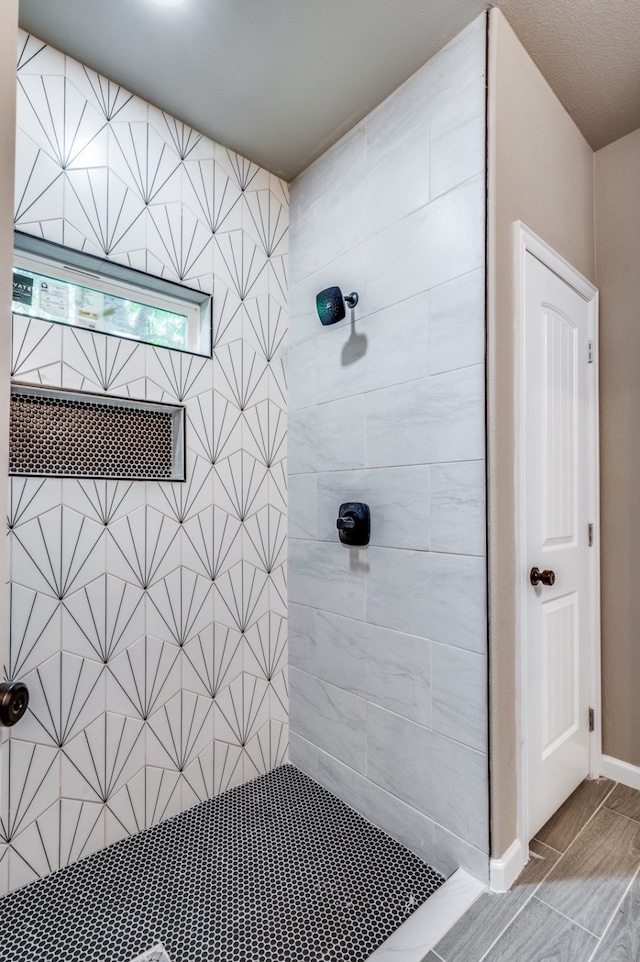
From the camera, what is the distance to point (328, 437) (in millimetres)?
2061

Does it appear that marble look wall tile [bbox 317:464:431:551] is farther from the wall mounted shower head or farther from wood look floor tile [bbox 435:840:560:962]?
wood look floor tile [bbox 435:840:560:962]

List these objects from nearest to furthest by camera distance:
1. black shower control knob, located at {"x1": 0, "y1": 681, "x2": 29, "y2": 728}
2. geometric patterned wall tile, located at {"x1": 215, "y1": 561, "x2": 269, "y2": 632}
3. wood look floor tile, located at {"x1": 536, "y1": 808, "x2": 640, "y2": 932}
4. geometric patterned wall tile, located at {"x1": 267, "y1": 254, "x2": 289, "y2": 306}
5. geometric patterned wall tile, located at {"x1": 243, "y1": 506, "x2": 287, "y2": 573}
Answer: black shower control knob, located at {"x1": 0, "y1": 681, "x2": 29, "y2": 728}, wood look floor tile, located at {"x1": 536, "y1": 808, "x2": 640, "y2": 932}, geometric patterned wall tile, located at {"x1": 215, "y1": 561, "x2": 269, "y2": 632}, geometric patterned wall tile, located at {"x1": 243, "y1": 506, "x2": 287, "y2": 573}, geometric patterned wall tile, located at {"x1": 267, "y1": 254, "x2": 289, "y2": 306}

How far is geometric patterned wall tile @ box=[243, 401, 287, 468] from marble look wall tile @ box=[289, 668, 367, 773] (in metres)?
0.99

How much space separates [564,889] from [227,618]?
4.64 ft

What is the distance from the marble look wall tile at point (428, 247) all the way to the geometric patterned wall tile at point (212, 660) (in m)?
1.46

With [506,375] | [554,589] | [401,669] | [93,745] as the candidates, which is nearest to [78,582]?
[93,745]

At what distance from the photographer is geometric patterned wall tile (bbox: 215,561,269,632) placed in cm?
202

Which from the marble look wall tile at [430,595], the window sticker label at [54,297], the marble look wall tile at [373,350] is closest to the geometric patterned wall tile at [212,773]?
the marble look wall tile at [430,595]

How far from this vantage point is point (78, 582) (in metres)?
1.64

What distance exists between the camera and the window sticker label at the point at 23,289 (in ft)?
5.27

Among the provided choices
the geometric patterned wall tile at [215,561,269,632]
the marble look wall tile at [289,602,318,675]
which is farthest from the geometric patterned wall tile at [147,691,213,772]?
the marble look wall tile at [289,602,318,675]

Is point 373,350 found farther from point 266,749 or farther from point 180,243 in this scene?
point 266,749

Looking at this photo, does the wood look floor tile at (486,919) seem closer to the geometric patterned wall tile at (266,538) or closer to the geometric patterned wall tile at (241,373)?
the geometric patterned wall tile at (266,538)

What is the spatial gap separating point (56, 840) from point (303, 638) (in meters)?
1.08
